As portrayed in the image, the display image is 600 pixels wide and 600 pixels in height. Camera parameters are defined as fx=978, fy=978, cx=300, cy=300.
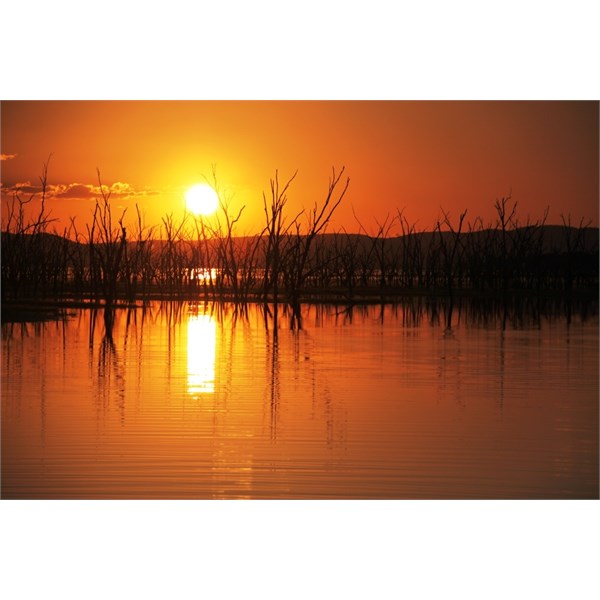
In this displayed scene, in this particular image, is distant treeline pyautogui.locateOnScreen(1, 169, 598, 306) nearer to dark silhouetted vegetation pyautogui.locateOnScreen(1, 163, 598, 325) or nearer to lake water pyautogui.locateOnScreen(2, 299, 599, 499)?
dark silhouetted vegetation pyautogui.locateOnScreen(1, 163, 598, 325)

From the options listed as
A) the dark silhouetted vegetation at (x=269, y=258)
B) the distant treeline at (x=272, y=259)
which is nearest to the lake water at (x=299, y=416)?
the dark silhouetted vegetation at (x=269, y=258)

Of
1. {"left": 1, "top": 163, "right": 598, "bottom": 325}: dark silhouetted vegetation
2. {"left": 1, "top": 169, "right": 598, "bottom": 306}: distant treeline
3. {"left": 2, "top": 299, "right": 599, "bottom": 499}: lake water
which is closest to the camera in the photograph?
{"left": 2, "top": 299, "right": 599, "bottom": 499}: lake water

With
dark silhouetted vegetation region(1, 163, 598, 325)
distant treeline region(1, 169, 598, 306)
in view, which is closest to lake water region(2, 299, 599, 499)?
dark silhouetted vegetation region(1, 163, 598, 325)

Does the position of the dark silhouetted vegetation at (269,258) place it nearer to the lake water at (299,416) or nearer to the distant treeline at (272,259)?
the distant treeline at (272,259)

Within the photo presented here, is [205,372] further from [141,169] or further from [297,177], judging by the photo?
[297,177]

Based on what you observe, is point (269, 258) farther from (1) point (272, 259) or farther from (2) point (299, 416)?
(2) point (299, 416)

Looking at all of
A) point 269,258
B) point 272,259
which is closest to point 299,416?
point 269,258

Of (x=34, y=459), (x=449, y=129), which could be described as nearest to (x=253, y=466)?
(x=34, y=459)

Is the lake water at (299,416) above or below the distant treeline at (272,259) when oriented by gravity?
below

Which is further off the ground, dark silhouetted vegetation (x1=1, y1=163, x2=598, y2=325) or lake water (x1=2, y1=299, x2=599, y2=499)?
dark silhouetted vegetation (x1=1, y1=163, x2=598, y2=325)
